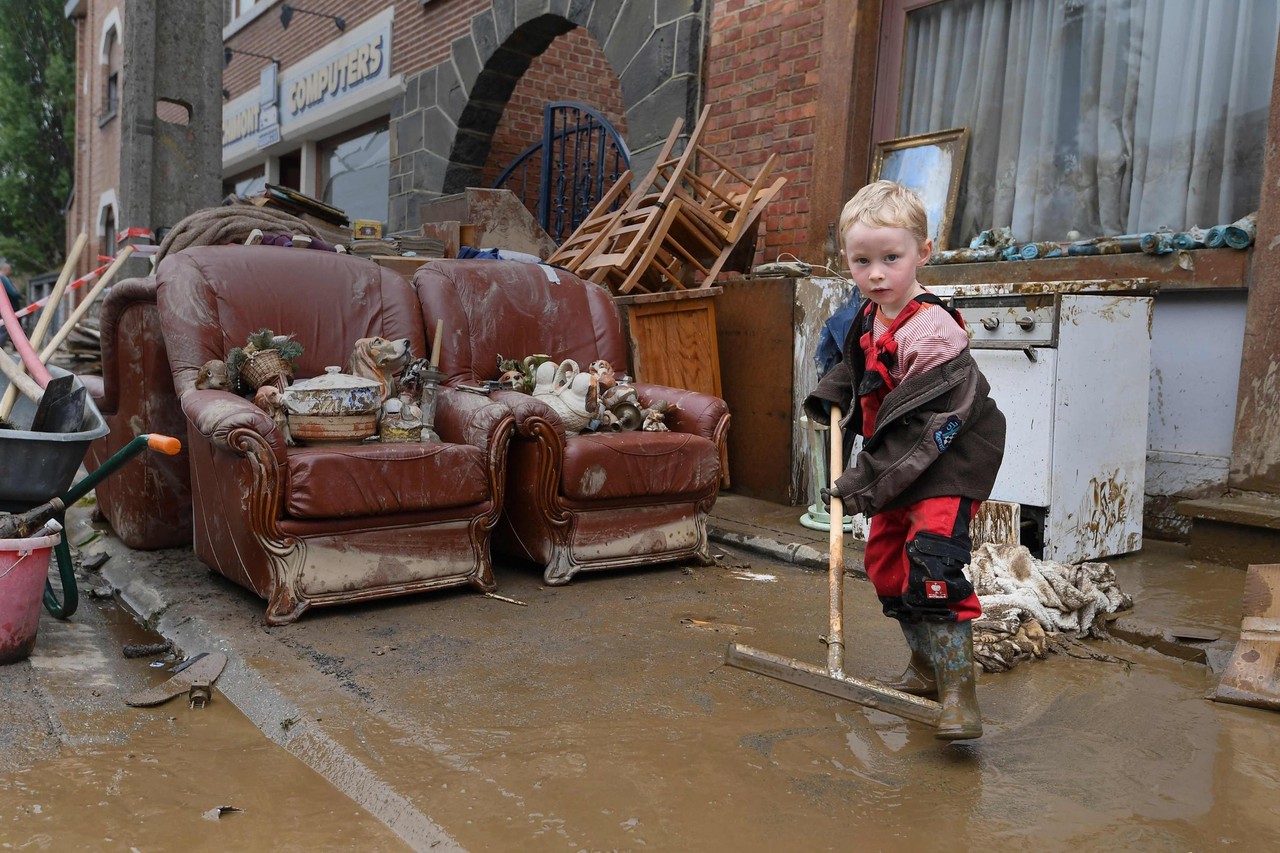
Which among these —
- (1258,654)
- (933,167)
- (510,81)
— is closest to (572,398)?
(1258,654)

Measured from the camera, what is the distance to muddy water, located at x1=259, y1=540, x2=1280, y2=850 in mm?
1941

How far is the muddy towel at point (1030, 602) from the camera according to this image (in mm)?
3100

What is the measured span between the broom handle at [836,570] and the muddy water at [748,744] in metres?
0.19

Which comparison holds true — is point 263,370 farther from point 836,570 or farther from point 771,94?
point 771,94

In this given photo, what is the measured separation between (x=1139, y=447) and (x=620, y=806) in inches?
128

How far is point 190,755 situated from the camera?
230cm

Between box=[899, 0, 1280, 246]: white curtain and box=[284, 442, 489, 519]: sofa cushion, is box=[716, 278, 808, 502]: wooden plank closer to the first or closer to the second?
box=[899, 0, 1280, 246]: white curtain

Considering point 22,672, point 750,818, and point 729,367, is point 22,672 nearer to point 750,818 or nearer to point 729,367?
point 750,818

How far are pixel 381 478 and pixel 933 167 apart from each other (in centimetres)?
406

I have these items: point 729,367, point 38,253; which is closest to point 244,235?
point 729,367

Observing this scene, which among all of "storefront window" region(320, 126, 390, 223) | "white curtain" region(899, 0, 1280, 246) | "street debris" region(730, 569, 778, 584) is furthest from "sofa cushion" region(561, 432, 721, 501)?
"storefront window" region(320, 126, 390, 223)

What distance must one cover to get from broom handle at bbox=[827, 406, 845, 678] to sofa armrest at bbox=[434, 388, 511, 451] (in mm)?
1492

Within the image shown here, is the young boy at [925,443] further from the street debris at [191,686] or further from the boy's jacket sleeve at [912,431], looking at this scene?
the street debris at [191,686]

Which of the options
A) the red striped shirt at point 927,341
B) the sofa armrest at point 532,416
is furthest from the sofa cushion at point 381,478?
the red striped shirt at point 927,341
